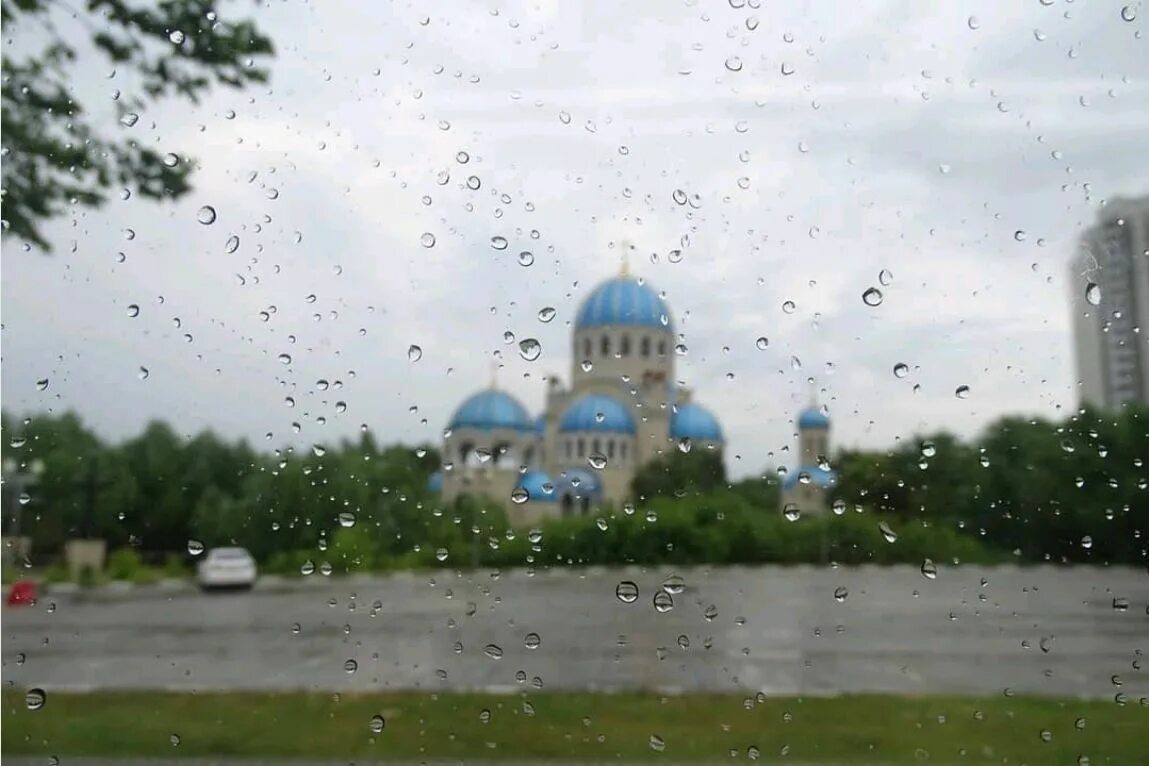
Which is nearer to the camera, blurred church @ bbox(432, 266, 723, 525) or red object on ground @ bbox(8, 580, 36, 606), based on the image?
blurred church @ bbox(432, 266, 723, 525)

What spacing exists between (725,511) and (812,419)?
236mm

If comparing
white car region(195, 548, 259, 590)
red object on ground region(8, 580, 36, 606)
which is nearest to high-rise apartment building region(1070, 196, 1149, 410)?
white car region(195, 548, 259, 590)

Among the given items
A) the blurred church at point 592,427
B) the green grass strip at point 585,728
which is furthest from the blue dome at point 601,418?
the green grass strip at point 585,728

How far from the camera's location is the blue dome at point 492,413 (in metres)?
1.56

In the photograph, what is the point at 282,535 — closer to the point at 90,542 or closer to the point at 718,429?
the point at 90,542

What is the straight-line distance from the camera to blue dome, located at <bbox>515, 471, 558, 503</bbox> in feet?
5.13

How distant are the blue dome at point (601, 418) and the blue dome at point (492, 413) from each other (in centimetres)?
8

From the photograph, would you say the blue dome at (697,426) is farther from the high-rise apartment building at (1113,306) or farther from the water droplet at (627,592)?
the high-rise apartment building at (1113,306)

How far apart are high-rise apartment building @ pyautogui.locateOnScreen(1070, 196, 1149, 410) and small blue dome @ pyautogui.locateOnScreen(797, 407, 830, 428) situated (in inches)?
19.9

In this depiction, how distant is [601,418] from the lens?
1.54 meters

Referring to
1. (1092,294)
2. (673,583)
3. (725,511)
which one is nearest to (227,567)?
(673,583)

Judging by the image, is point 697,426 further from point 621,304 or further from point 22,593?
point 22,593

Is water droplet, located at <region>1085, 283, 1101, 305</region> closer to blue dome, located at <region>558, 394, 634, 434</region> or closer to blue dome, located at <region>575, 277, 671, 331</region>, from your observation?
blue dome, located at <region>575, 277, 671, 331</region>

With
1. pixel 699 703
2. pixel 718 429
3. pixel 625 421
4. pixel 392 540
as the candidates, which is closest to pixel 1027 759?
pixel 699 703
